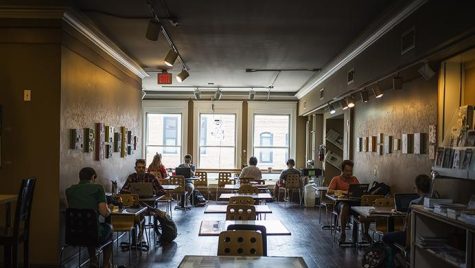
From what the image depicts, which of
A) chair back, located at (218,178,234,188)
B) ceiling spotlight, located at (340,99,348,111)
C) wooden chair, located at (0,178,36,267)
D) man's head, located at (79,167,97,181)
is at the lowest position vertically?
chair back, located at (218,178,234,188)

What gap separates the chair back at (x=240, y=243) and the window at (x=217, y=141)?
11.5 meters

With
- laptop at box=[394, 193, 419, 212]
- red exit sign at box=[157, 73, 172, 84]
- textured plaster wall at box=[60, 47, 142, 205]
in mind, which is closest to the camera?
laptop at box=[394, 193, 419, 212]

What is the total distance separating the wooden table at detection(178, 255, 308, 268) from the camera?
120 inches

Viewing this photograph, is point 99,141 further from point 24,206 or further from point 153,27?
point 24,206

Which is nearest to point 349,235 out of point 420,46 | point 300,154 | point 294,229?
point 294,229

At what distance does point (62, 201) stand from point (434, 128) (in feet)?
14.1

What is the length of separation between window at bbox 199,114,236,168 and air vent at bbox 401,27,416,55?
9988 millimetres

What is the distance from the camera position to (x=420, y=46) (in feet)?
16.5

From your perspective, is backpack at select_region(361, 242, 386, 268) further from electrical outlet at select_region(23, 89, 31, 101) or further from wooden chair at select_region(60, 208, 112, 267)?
electrical outlet at select_region(23, 89, 31, 101)

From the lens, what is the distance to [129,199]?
662cm

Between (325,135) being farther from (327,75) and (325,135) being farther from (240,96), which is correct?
(240,96)

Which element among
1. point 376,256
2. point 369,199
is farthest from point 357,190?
point 376,256

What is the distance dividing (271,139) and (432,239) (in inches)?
435

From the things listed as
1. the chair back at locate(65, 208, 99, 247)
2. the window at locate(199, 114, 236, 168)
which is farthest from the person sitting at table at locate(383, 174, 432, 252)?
the window at locate(199, 114, 236, 168)
